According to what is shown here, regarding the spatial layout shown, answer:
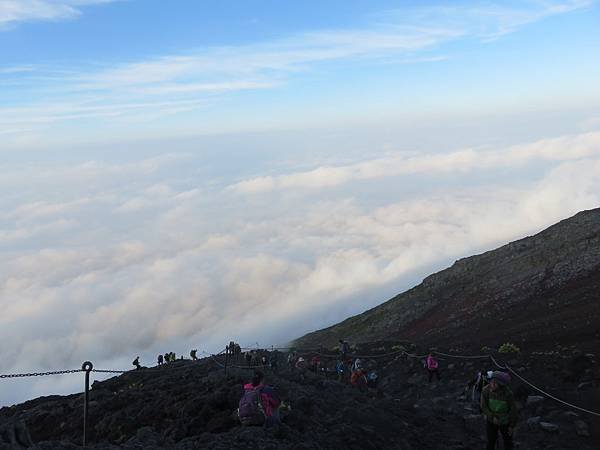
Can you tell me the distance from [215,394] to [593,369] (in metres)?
13.5

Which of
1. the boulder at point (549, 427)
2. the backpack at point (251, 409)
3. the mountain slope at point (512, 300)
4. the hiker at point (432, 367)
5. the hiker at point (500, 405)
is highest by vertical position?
the mountain slope at point (512, 300)

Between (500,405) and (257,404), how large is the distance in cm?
555

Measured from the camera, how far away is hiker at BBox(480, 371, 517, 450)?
1220cm

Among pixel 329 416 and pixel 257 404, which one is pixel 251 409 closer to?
pixel 257 404

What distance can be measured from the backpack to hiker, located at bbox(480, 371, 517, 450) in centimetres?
522

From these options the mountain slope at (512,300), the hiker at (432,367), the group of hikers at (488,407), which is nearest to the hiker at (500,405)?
the group of hikers at (488,407)

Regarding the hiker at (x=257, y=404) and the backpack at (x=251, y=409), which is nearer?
the hiker at (x=257, y=404)

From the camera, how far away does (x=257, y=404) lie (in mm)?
12781

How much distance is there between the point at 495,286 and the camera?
150 feet

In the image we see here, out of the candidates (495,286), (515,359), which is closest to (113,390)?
(515,359)

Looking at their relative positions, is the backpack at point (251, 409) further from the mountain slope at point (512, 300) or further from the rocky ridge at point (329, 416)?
the mountain slope at point (512, 300)

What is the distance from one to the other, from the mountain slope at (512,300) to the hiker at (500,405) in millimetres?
12657

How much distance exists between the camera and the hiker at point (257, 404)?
12.6 metres

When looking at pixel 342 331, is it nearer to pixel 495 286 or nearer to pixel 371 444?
pixel 495 286
